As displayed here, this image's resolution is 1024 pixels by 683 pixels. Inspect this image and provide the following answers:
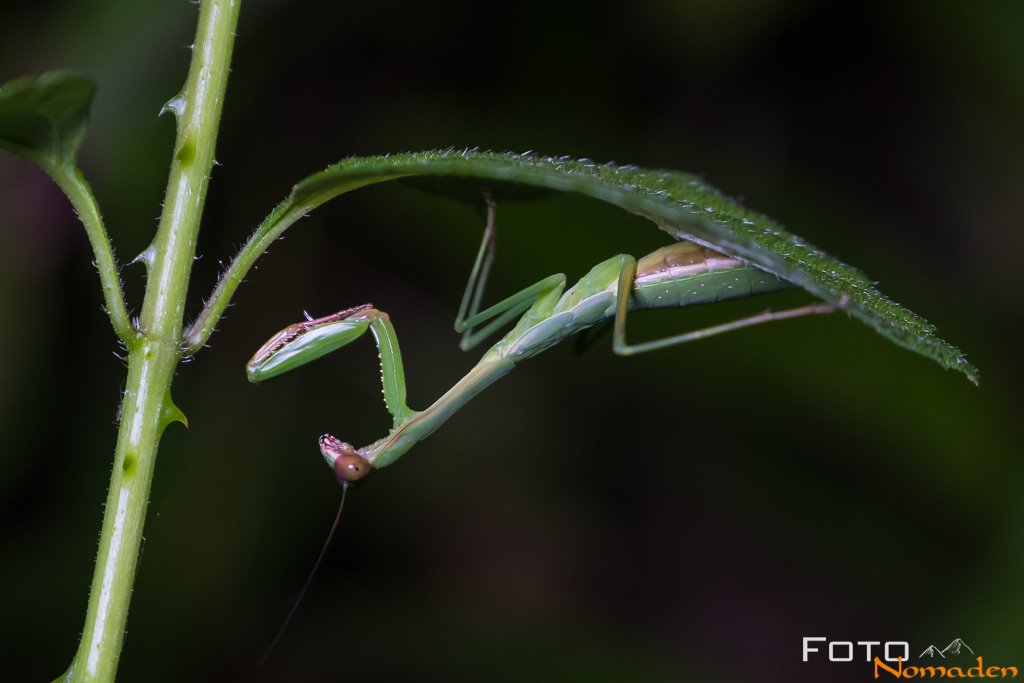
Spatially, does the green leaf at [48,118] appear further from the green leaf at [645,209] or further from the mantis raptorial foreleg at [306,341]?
the mantis raptorial foreleg at [306,341]

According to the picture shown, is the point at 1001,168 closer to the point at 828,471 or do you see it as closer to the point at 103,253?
the point at 828,471

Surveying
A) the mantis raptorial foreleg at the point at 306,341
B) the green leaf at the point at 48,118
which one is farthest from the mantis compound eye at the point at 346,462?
the green leaf at the point at 48,118

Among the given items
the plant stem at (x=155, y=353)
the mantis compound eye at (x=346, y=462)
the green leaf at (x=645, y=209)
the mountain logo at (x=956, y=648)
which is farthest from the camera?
the mountain logo at (x=956, y=648)

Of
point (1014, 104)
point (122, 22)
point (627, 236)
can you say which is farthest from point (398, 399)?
point (1014, 104)

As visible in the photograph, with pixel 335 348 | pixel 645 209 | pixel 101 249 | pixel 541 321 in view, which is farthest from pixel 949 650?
pixel 101 249

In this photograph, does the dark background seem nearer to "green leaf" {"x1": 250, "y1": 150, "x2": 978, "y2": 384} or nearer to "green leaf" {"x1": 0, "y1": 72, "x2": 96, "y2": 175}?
"green leaf" {"x1": 250, "y1": 150, "x2": 978, "y2": 384}
